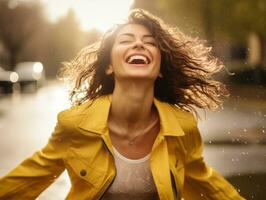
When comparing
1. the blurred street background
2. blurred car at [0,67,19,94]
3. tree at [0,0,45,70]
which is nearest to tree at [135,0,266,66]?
the blurred street background

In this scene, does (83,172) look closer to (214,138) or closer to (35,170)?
(35,170)

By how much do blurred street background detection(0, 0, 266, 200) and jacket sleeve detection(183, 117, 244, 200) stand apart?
110cm

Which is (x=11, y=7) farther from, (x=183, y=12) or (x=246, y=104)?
(x=246, y=104)

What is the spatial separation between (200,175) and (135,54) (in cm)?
75

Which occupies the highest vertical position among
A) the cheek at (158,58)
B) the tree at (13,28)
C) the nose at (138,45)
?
the nose at (138,45)

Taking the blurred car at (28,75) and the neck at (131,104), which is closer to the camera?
the neck at (131,104)

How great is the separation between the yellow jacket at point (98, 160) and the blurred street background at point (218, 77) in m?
1.04

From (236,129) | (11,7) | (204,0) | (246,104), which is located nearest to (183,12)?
(204,0)

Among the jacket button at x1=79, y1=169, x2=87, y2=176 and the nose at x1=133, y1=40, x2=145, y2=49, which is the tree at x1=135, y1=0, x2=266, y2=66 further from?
the jacket button at x1=79, y1=169, x2=87, y2=176

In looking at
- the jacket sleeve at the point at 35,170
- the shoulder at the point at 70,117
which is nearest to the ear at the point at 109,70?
the shoulder at the point at 70,117

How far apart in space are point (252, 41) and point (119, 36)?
4720 cm

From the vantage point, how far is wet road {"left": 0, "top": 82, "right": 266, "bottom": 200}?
30.9ft

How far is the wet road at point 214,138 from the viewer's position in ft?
30.9

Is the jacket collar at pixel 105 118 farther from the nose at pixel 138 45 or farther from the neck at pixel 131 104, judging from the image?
the nose at pixel 138 45
